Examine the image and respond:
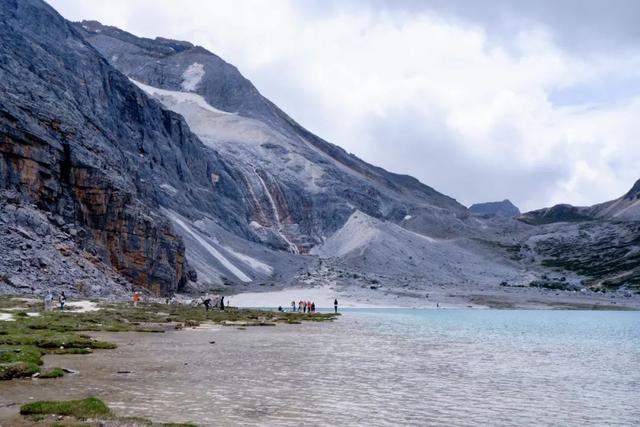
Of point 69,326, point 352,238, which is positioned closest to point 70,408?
point 69,326

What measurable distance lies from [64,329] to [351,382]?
1862 cm

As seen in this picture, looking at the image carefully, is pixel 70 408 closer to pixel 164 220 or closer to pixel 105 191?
pixel 105 191

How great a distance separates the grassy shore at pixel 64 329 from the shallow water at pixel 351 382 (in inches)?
44.6

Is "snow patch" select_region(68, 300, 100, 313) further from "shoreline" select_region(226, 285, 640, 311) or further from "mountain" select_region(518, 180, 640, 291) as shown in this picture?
"mountain" select_region(518, 180, 640, 291)

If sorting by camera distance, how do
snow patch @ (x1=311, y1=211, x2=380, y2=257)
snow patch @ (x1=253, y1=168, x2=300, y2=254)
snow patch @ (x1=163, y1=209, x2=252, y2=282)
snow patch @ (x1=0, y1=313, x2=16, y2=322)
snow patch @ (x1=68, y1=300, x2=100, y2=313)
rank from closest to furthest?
snow patch @ (x1=0, y1=313, x2=16, y2=322) < snow patch @ (x1=68, y1=300, x2=100, y2=313) < snow patch @ (x1=163, y1=209, x2=252, y2=282) < snow patch @ (x1=311, y1=211, x2=380, y2=257) < snow patch @ (x1=253, y1=168, x2=300, y2=254)

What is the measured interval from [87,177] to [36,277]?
20.8 meters

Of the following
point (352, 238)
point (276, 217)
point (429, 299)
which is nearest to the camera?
point (429, 299)

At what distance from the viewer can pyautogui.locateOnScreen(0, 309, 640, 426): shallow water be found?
53.0 ft

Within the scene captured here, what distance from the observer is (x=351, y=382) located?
21219 mm

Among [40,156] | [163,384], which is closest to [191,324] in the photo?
[163,384]

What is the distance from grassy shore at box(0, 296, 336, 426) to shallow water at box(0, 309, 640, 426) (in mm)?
1132

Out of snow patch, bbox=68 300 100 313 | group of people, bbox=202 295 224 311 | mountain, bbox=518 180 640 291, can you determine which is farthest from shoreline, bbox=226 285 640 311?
mountain, bbox=518 180 640 291

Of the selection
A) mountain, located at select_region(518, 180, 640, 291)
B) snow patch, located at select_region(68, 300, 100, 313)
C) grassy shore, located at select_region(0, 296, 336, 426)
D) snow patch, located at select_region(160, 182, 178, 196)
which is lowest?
grassy shore, located at select_region(0, 296, 336, 426)

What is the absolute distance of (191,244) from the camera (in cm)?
11125
